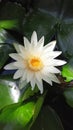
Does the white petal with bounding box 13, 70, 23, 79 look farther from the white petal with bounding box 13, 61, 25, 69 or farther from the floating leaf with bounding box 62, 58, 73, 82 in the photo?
the floating leaf with bounding box 62, 58, 73, 82

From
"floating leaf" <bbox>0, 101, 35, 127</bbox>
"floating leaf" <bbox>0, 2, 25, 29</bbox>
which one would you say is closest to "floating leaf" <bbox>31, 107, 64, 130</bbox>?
"floating leaf" <bbox>0, 101, 35, 127</bbox>

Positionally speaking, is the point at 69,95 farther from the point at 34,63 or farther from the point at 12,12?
the point at 12,12

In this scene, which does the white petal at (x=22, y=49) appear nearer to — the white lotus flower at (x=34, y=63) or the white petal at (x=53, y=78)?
the white lotus flower at (x=34, y=63)

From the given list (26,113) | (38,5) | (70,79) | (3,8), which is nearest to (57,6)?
(38,5)

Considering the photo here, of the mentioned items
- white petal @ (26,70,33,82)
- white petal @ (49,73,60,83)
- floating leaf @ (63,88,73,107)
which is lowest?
floating leaf @ (63,88,73,107)

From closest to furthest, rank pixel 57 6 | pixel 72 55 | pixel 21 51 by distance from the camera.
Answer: pixel 21 51
pixel 72 55
pixel 57 6

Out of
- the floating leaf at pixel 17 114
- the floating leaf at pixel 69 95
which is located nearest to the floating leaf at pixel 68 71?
the floating leaf at pixel 69 95

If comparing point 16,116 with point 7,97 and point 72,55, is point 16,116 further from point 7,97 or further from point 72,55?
point 72,55

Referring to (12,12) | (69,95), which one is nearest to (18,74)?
(69,95)

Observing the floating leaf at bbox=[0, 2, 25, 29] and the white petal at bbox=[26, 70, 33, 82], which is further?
the floating leaf at bbox=[0, 2, 25, 29]
